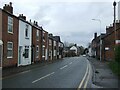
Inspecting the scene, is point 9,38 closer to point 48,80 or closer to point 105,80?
point 48,80

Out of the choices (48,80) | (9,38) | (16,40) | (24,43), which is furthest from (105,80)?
(24,43)

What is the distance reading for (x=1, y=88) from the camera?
13469mm

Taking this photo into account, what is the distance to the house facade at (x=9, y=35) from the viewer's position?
27062 mm

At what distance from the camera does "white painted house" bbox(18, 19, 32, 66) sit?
3362 centimetres

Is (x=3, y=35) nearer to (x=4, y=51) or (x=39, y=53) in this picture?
(x=4, y=51)

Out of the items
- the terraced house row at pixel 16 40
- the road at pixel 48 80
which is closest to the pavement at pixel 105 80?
the road at pixel 48 80

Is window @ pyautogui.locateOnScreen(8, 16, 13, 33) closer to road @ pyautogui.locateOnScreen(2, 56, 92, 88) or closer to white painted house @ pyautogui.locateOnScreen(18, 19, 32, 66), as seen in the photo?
white painted house @ pyautogui.locateOnScreen(18, 19, 32, 66)

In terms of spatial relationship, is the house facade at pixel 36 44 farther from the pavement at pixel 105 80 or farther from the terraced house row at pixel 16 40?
the pavement at pixel 105 80

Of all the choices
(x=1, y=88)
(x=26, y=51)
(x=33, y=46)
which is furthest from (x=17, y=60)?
(x=1, y=88)

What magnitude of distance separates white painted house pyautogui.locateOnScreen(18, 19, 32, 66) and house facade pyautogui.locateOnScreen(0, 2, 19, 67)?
1.85 m

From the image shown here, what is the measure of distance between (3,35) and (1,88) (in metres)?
14.3

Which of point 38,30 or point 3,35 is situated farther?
point 38,30

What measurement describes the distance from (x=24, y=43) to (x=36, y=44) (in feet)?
27.0

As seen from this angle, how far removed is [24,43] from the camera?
1404 inches
